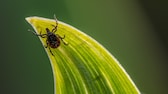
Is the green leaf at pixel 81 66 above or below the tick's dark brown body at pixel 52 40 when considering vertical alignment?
below

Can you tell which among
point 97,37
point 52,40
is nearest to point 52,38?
point 52,40

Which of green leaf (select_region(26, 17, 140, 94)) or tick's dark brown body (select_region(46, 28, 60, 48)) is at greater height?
tick's dark brown body (select_region(46, 28, 60, 48))

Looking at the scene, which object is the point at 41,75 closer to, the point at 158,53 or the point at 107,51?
the point at 107,51

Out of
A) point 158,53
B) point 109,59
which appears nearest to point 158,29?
point 158,53

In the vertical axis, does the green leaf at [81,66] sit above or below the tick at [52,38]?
below
